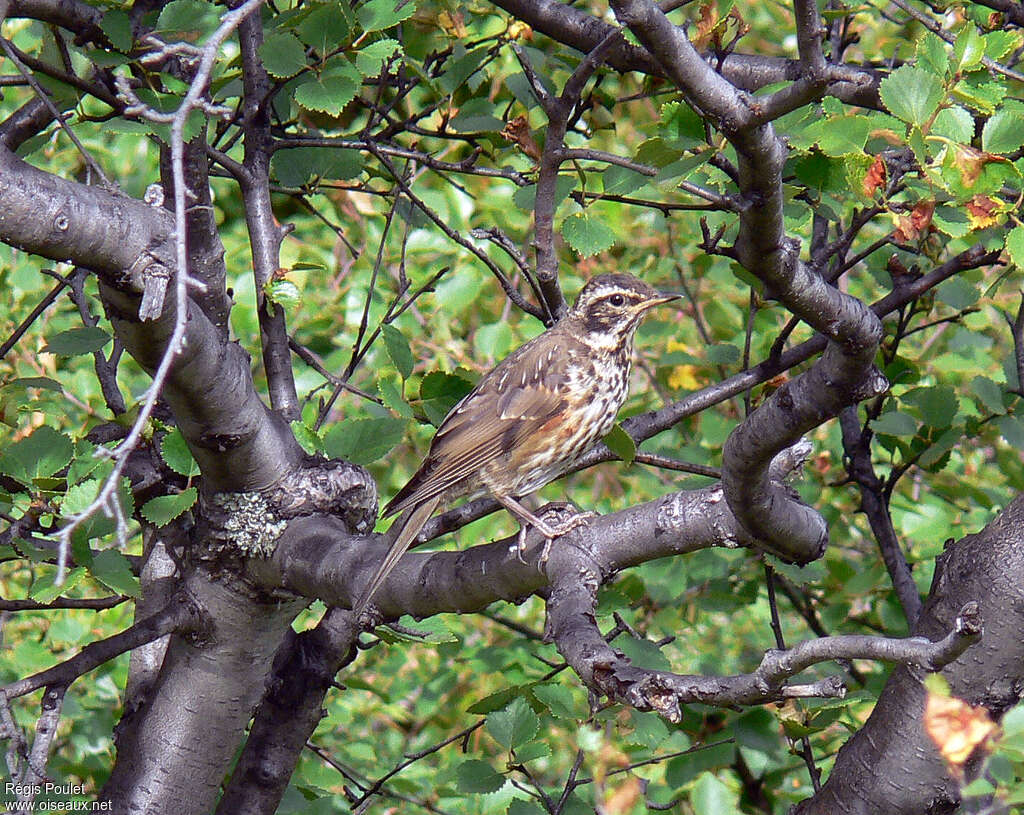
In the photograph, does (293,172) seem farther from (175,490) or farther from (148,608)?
(148,608)

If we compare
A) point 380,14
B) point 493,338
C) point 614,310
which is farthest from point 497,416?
point 380,14

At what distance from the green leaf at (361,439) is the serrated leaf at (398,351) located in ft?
0.73

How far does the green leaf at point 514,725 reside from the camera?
3225 millimetres

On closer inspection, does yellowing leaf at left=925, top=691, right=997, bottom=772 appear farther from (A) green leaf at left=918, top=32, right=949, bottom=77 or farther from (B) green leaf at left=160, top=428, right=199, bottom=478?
(B) green leaf at left=160, top=428, right=199, bottom=478

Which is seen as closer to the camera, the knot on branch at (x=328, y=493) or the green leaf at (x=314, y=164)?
the knot on branch at (x=328, y=493)

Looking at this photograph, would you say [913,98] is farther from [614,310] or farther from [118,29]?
[614,310]

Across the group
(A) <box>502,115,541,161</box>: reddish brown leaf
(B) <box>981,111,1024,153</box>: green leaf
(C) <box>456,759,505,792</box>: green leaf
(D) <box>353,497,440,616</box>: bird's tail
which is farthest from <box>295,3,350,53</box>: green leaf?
(C) <box>456,759,505,792</box>: green leaf

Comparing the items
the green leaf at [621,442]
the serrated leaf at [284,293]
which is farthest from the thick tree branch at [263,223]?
the green leaf at [621,442]

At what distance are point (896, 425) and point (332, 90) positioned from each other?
80.8 inches

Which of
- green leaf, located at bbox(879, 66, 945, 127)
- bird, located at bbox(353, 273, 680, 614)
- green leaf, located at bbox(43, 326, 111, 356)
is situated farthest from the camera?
bird, located at bbox(353, 273, 680, 614)

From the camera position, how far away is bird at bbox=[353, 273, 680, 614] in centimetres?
413

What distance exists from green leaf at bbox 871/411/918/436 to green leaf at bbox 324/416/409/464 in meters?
1.60

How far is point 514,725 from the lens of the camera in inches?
128

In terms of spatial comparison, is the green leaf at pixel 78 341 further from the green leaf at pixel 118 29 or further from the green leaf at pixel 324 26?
the green leaf at pixel 324 26
